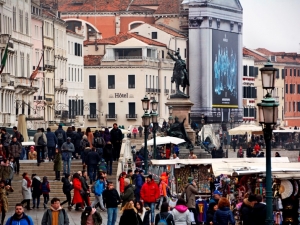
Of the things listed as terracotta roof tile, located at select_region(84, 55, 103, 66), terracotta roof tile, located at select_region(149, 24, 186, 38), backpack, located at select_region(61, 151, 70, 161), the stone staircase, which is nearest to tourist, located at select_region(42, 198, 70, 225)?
the stone staircase

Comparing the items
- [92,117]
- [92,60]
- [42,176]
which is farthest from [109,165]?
[92,60]

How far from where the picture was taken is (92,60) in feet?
406

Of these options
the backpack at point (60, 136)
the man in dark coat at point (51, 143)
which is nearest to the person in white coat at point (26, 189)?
the man in dark coat at point (51, 143)

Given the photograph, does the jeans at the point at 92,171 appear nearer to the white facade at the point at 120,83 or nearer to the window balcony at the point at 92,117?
the window balcony at the point at 92,117

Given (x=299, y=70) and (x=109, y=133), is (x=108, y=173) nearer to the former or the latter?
(x=109, y=133)

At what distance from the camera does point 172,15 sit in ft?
454

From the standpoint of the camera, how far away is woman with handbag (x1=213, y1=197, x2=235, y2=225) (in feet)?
92.1

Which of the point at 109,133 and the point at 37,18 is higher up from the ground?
the point at 37,18

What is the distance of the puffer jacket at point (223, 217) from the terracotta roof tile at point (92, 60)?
94.8 meters

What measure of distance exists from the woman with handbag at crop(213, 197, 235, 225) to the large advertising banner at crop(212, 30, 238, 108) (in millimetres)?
102478

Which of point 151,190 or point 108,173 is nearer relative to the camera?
point 151,190

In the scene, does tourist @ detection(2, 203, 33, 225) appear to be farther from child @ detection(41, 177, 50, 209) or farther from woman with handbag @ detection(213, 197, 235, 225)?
child @ detection(41, 177, 50, 209)

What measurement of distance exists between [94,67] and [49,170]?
247 ft

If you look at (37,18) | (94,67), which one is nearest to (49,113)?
(37,18)
